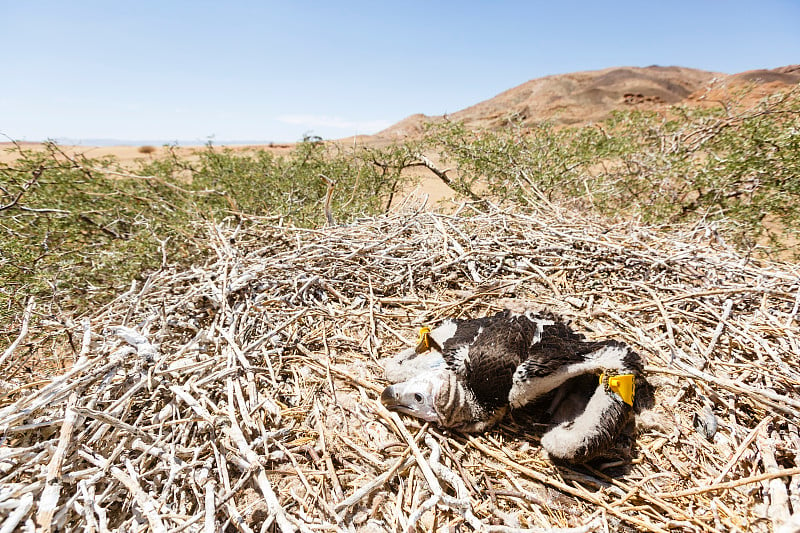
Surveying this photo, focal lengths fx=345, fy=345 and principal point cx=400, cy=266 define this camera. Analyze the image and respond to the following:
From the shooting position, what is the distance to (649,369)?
6.49 ft

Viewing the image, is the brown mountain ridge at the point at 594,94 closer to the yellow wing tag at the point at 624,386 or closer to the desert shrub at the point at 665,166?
the desert shrub at the point at 665,166

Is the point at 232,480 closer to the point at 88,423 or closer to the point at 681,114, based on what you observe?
the point at 88,423

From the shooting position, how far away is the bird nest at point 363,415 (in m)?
1.33

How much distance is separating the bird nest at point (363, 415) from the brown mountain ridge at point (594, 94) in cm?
2284

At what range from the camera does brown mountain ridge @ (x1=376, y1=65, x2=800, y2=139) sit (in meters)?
27.5

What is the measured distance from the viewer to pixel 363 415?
Answer: 185 cm

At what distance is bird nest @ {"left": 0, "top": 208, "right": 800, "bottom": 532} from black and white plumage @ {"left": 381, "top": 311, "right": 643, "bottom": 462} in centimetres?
15

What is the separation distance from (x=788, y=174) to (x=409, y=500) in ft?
18.1

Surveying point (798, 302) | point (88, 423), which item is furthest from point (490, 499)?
point (798, 302)

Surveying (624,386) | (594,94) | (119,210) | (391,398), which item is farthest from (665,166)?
(594,94)

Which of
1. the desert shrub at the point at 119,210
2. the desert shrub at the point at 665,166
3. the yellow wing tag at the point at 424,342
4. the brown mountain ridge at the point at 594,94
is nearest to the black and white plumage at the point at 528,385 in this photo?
the yellow wing tag at the point at 424,342

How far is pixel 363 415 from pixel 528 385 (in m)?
0.87

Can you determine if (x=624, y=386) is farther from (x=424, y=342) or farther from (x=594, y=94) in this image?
(x=594, y=94)

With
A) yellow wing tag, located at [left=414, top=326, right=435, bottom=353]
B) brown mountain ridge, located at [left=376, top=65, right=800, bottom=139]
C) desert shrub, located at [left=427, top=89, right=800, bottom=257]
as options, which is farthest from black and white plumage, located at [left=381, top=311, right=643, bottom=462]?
brown mountain ridge, located at [left=376, top=65, right=800, bottom=139]
